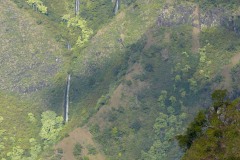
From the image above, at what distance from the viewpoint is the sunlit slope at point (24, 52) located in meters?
118

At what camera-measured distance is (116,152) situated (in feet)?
311

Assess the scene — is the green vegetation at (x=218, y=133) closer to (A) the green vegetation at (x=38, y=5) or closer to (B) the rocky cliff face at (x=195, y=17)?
(B) the rocky cliff face at (x=195, y=17)

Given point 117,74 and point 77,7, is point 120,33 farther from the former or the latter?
point 77,7

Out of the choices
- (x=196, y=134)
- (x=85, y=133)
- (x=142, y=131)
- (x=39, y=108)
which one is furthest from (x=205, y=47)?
(x=196, y=134)

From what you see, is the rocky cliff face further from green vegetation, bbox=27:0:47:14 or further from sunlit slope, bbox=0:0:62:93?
green vegetation, bbox=27:0:47:14

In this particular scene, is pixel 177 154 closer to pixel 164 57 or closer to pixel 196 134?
pixel 164 57

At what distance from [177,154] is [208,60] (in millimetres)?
17995

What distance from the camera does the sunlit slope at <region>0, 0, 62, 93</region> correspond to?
388 feet

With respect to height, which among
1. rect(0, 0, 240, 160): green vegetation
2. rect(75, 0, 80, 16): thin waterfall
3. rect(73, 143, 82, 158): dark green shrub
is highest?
rect(75, 0, 80, 16): thin waterfall

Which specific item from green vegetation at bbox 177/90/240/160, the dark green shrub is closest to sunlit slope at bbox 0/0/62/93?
the dark green shrub

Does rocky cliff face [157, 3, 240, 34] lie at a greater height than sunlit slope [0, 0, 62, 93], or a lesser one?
lesser

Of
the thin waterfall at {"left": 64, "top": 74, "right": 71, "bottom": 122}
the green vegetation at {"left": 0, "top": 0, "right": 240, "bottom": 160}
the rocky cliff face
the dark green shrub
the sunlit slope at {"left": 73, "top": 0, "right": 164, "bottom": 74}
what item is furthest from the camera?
the thin waterfall at {"left": 64, "top": 74, "right": 71, "bottom": 122}

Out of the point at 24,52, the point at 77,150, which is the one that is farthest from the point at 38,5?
the point at 77,150

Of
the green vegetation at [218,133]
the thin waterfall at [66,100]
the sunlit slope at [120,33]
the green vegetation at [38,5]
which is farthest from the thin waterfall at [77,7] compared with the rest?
the green vegetation at [218,133]
